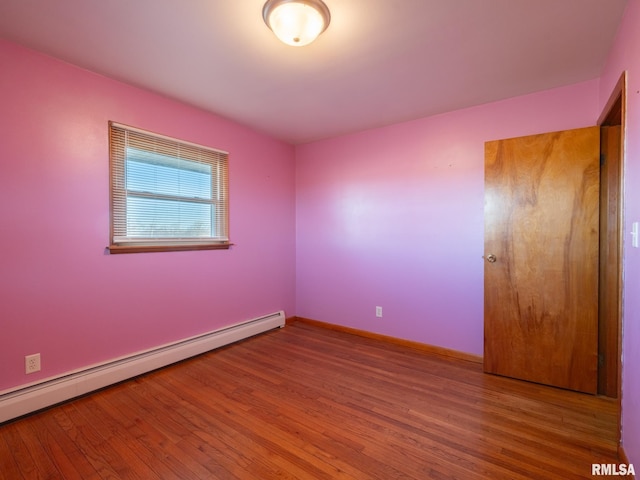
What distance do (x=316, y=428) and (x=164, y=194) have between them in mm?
2249

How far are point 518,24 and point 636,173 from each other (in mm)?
1028

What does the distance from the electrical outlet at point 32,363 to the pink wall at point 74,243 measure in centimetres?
3

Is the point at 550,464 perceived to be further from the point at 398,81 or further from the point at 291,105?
the point at 291,105

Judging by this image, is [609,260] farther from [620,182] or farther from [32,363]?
[32,363]

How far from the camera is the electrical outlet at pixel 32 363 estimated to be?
77.0 inches

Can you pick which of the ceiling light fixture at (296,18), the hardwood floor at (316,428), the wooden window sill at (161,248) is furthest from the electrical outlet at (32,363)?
the ceiling light fixture at (296,18)

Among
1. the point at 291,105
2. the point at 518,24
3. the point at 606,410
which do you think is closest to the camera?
the point at 518,24

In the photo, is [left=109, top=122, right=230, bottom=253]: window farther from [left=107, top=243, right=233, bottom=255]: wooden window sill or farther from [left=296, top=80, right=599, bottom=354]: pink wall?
[left=296, top=80, right=599, bottom=354]: pink wall

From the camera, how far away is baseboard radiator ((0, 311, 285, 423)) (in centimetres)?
188

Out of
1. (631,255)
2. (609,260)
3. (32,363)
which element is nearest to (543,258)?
(609,260)

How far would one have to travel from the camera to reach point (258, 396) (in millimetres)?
2184

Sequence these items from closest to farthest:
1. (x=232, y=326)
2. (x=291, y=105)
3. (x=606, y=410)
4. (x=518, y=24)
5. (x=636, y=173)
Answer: (x=636, y=173), (x=518, y=24), (x=606, y=410), (x=291, y=105), (x=232, y=326)

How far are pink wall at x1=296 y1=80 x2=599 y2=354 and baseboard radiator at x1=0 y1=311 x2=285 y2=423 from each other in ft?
4.29

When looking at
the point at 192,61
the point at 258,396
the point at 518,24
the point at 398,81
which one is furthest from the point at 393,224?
the point at 192,61
